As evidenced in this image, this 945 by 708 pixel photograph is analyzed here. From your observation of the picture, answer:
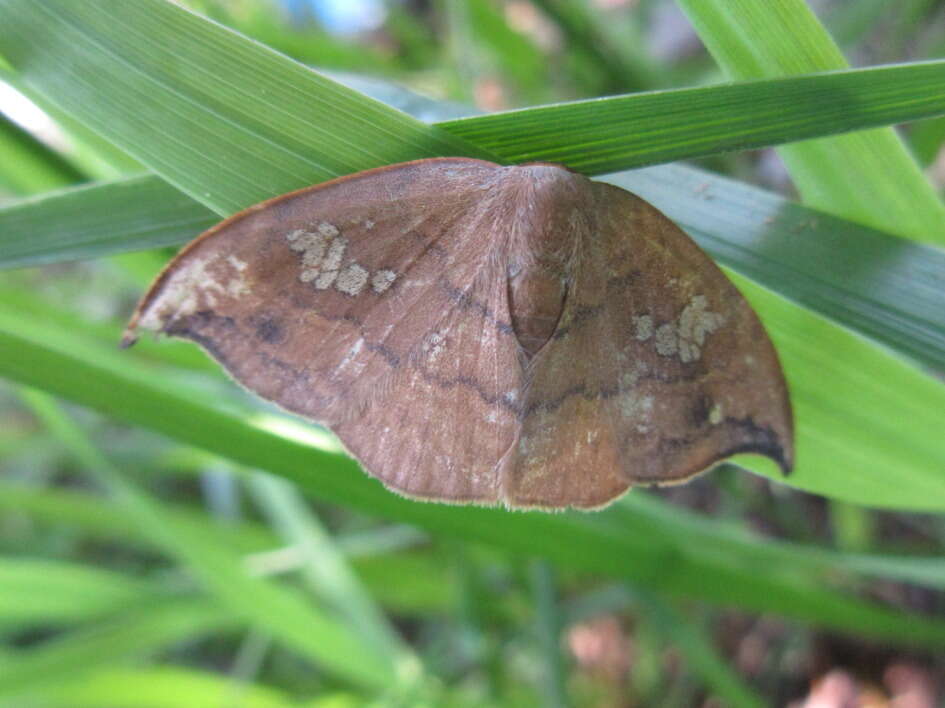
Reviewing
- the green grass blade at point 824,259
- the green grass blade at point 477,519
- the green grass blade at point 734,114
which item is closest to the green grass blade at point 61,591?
the green grass blade at point 477,519

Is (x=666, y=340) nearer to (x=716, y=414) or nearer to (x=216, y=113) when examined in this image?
(x=716, y=414)

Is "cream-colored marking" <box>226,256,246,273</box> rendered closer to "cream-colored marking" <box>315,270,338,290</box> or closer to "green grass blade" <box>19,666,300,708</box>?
"cream-colored marking" <box>315,270,338,290</box>

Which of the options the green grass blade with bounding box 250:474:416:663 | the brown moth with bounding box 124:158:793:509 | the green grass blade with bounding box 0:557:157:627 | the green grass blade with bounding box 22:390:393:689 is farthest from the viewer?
the green grass blade with bounding box 250:474:416:663

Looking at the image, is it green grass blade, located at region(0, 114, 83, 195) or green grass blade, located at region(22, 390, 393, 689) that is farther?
green grass blade, located at region(22, 390, 393, 689)

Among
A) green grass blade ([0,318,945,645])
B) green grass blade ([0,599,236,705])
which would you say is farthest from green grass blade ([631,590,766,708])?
green grass blade ([0,599,236,705])

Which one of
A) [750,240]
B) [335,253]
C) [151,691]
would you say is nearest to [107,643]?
[151,691]

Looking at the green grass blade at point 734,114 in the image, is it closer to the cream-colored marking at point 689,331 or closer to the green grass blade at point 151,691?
the cream-colored marking at point 689,331
